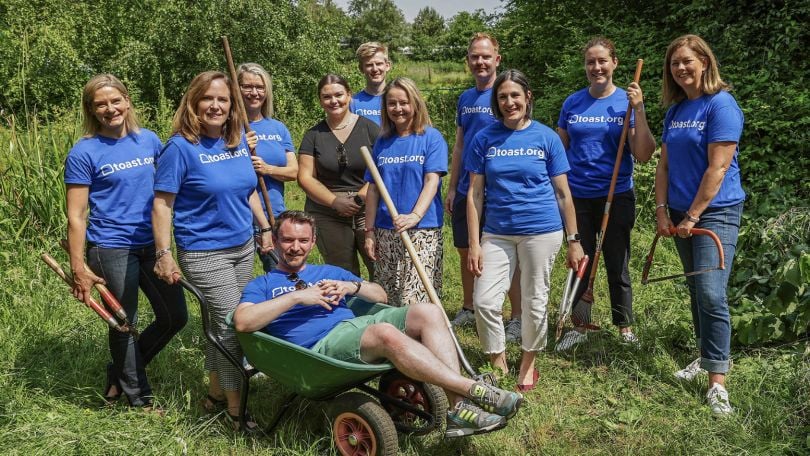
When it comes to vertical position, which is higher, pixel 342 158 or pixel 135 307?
pixel 342 158

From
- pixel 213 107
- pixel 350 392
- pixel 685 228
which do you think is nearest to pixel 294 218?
pixel 213 107

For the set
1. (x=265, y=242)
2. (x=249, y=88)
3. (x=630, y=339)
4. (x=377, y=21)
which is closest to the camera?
(x=265, y=242)

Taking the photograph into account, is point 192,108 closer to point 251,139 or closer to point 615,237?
point 251,139

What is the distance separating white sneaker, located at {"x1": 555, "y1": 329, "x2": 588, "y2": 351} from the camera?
14.6ft

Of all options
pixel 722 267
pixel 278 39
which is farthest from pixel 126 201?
pixel 278 39

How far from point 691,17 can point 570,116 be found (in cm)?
441

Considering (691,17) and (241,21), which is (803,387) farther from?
(241,21)

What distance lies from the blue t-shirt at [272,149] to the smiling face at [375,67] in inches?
28.2

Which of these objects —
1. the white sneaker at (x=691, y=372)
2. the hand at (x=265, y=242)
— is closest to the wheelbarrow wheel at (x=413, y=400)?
the hand at (x=265, y=242)

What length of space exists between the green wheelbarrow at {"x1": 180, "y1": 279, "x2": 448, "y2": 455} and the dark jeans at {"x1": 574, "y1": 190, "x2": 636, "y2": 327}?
1.57 metres

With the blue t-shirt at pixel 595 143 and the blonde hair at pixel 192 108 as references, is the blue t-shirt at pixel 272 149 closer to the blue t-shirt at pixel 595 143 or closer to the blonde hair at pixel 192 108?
the blonde hair at pixel 192 108

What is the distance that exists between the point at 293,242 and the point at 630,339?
232 centimetres

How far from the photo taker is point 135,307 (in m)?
3.64

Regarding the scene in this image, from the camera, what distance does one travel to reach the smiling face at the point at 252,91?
4.27 metres
